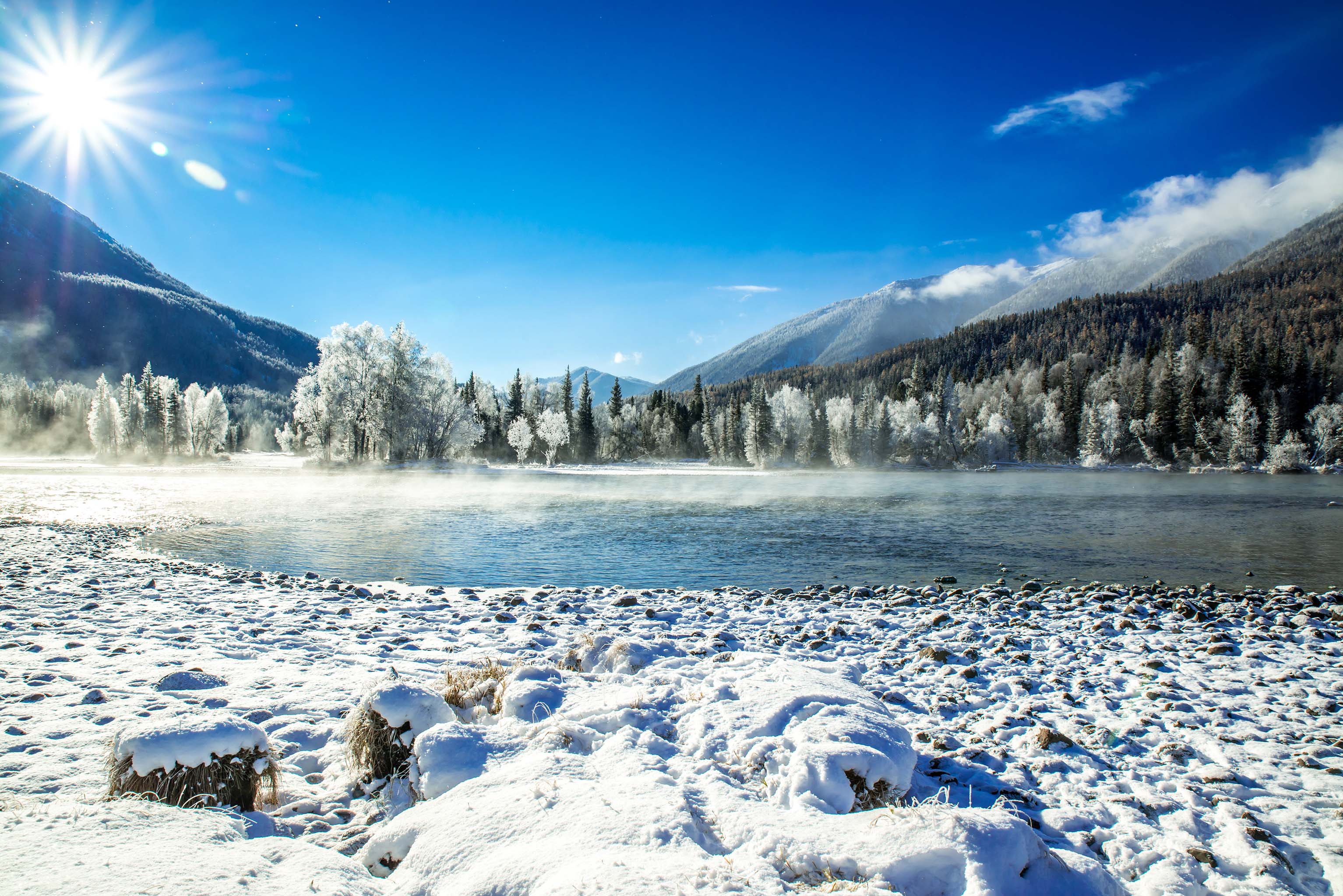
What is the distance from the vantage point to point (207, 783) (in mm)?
4348

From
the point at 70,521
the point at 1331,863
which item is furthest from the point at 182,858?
the point at 70,521

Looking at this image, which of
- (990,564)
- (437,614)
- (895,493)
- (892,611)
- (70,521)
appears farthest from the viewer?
(895,493)

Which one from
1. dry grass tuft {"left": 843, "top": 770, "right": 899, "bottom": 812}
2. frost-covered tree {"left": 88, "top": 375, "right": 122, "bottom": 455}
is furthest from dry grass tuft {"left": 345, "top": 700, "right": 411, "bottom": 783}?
frost-covered tree {"left": 88, "top": 375, "right": 122, "bottom": 455}

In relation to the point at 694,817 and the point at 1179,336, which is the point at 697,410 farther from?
the point at 694,817

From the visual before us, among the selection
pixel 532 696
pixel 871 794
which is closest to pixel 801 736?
pixel 871 794

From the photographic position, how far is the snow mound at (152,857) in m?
3.04

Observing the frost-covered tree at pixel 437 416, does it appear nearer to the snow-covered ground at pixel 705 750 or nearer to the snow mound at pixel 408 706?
the snow-covered ground at pixel 705 750

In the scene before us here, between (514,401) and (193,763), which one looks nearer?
(193,763)

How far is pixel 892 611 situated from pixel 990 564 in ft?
26.2

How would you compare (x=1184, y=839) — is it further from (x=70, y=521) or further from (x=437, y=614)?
(x=70, y=521)

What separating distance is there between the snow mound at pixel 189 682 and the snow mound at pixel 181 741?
8.40 ft

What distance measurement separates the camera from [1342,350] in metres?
95.9

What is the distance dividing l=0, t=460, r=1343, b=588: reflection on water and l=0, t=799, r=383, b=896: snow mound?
1163 cm

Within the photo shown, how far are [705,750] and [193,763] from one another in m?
4.04
